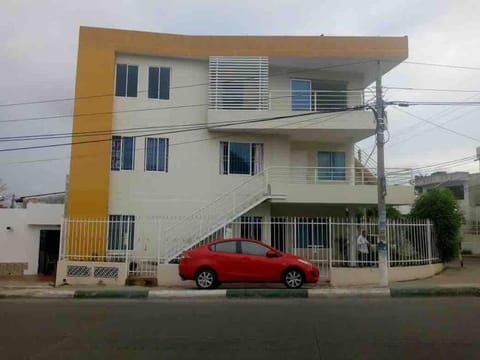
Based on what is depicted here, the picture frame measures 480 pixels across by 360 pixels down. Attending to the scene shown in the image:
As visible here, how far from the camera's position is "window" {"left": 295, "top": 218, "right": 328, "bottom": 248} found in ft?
58.9

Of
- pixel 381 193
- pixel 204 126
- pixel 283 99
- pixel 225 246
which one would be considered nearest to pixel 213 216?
pixel 204 126

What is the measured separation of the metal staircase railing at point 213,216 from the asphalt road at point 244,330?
→ 669cm

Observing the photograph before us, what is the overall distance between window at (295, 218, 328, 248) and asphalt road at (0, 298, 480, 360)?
5.56 metres

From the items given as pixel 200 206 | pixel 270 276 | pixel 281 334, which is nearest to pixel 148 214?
pixel 200 206

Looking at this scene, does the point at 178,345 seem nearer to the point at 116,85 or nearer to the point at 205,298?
the point at 205,298

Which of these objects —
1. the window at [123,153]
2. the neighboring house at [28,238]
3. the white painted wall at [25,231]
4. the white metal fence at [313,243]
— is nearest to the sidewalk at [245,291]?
the white metal fence at [313,243]

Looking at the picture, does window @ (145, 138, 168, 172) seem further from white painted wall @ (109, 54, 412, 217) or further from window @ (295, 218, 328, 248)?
window @ (295, 218, 328, 248)

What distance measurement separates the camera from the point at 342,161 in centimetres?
2344

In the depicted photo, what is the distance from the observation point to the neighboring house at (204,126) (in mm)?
20688

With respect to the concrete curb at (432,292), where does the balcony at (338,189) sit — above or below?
above

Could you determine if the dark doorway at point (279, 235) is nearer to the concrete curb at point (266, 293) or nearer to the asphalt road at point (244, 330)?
the concrete curb at point (266, 293)

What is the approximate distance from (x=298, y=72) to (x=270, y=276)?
11235 millimetres

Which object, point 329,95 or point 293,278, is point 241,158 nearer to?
point 329,95

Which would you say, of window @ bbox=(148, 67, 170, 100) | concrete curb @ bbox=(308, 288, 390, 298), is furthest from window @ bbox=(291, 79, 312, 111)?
concrete curb @ bbox=(308, 288, 390, 298)
